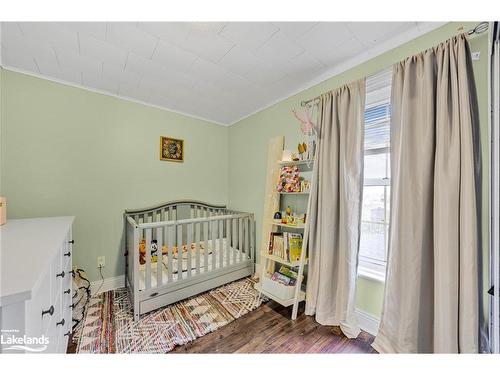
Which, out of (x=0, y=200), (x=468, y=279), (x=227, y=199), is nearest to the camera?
(x=468, y=279)

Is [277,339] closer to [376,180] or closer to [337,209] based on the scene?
[337,209]

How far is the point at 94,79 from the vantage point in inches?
79.7

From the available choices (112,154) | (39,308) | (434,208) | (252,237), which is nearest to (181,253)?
(252,237)

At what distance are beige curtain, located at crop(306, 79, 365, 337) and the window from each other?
17 cm

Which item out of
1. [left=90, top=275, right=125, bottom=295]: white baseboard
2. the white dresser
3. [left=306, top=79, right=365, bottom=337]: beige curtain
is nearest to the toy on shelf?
[left=306, top=79, right=365, bottom=337]: beige curtain

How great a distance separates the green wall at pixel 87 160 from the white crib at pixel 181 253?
0.23 m

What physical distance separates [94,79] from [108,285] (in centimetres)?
223

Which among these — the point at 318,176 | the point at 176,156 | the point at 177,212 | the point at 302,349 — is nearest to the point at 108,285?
the point at 177,212

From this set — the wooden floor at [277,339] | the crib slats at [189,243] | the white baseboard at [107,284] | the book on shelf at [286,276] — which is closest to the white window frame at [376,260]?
the wooden floor at [277,339]

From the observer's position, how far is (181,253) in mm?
1999

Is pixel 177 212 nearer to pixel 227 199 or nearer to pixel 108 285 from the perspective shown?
pixel 227 199

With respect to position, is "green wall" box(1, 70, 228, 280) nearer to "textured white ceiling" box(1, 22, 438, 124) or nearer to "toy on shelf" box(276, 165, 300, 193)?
"textured white ceiling" box(1, 22, 438, 124)

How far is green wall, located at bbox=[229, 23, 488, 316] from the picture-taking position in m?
1.14

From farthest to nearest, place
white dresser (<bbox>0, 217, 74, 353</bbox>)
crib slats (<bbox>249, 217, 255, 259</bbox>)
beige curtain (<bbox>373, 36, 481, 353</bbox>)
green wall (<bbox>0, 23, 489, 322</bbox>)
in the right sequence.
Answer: crib slats (<bbox>249, 217, 255, 259</bbox>) → green wall (<bbox>0, 23, 489, 322</bbox>) → beige curtain (<bbox>373, 36, 481, 353</bbox>) → white dresser (<bbox>0, 217, 74, 353</bbox>)
